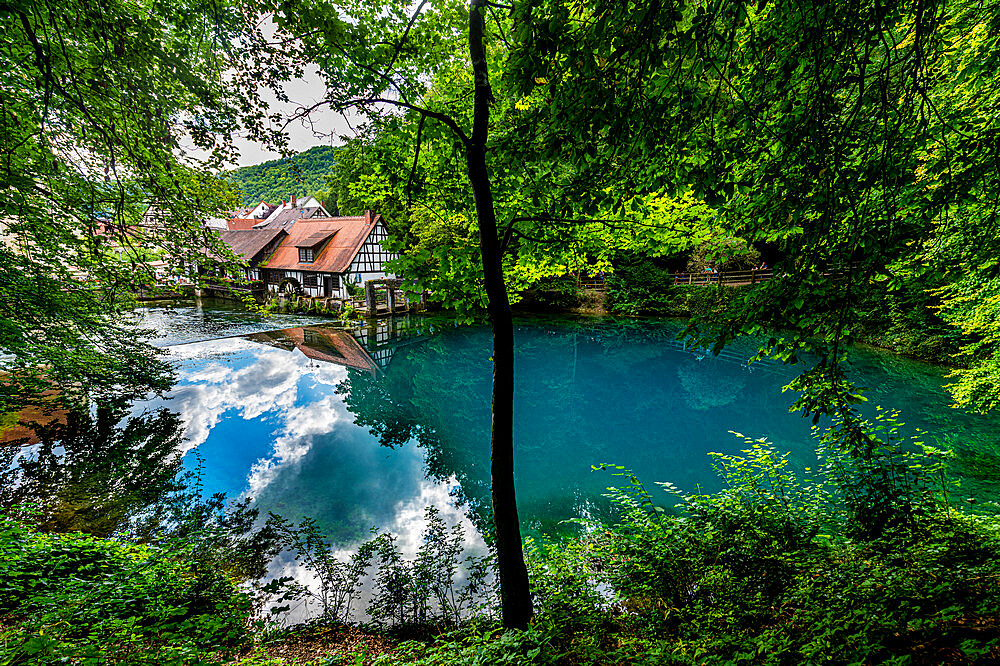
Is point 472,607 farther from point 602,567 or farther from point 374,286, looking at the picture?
point 374,286

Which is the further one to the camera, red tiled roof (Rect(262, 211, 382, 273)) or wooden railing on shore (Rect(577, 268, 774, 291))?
red tiled roof (Rect(262, 211, 382, 273))

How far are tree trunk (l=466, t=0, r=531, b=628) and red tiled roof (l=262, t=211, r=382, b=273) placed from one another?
2356 centimetres

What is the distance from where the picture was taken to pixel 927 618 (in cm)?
220

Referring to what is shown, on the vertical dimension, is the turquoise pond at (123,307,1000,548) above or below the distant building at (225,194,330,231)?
below

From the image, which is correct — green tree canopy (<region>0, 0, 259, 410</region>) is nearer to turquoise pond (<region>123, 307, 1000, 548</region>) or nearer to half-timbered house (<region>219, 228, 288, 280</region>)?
turquoise pond (<region>123, 307, 1000, 548</region>)

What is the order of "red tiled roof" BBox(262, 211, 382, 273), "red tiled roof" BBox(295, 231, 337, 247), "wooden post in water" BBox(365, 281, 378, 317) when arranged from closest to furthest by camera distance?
1. "wooden post in water" BBox(365, 281, 378, 317)
2. "red tiled roof" BBox(262, 211, 382, 273)
3. "red tiled roof" BBox(295, 231, 337, 247)

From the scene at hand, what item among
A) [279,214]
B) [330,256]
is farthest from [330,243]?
[279,214]

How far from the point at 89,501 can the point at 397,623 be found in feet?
19.9

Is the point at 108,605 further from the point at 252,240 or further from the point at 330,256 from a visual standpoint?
the point at 252,240

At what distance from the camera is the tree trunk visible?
3.00 m

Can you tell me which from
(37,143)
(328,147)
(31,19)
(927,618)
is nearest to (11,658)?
(328,147)

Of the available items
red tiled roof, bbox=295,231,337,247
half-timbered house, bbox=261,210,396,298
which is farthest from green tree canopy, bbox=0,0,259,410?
red tiled roof, bbox=295,231,337,247

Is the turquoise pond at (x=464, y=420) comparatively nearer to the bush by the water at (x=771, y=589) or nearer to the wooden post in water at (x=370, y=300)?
the bush by the water at (x=771, y=589)

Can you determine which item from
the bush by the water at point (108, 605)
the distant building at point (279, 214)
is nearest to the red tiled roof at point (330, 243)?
the distant building at point (279, 214)
